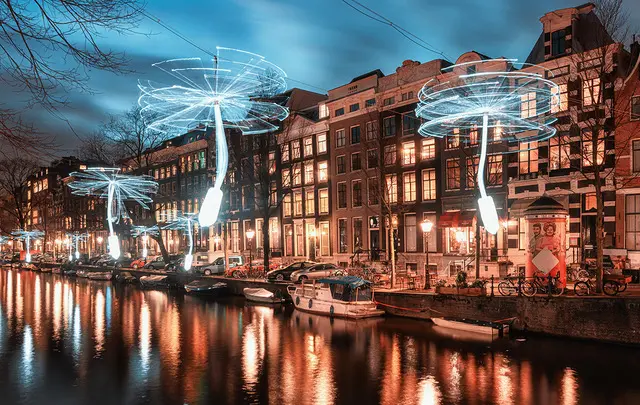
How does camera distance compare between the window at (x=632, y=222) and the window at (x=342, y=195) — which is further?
the window at (x=342, y=195)

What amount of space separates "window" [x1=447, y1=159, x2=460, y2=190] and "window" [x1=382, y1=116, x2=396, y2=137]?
22.9 feet

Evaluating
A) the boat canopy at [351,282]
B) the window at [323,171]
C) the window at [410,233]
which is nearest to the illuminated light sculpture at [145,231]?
the window at [323,171]

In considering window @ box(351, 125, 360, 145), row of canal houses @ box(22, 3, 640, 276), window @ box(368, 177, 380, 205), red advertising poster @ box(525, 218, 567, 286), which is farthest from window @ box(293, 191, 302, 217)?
red advertising poster @ box(525, 218, 567, 286)

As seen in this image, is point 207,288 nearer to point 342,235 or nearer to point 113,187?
point 342,235

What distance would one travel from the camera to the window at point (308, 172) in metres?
59.5

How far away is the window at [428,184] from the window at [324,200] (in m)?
12.8

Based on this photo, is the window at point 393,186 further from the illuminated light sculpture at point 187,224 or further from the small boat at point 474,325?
the small boat at point 474,325

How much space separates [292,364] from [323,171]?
118 ft

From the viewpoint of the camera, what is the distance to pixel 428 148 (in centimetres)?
4716

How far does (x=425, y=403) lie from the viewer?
1761 centimetres

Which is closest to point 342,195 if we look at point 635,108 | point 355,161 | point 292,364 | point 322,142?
point 355,161

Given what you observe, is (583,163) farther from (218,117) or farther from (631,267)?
(218,117)

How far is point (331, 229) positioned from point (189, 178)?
33992 millimetres

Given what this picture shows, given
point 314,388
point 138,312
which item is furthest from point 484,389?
point 138,312
